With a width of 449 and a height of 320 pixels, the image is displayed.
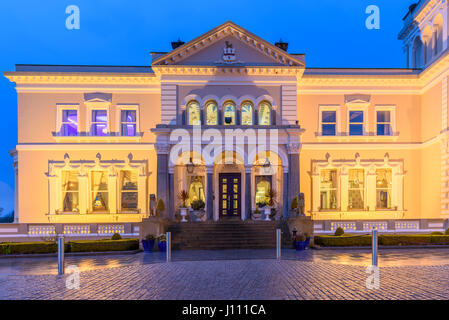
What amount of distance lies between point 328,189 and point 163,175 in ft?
37.6

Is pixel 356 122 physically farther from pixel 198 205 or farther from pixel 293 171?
pixel 198 205

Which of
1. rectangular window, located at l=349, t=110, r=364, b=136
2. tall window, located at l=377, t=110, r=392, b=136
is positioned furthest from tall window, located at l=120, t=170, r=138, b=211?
tall window, located at l=377, t=110, r=392, b=136

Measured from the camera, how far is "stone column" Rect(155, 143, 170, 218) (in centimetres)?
1862

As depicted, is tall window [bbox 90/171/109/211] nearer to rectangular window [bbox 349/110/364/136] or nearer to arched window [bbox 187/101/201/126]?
arched window [bbox 187/101/201/126]

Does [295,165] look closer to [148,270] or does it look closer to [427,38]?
[148,270]

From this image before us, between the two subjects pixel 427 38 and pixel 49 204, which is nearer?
pixel 49 204

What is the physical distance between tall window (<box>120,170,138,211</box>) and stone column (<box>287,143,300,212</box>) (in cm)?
1031

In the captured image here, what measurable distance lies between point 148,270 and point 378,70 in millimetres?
20453

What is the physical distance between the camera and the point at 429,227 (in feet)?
59.3

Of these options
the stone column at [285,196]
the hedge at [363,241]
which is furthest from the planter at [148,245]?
the hedge at [363,241]

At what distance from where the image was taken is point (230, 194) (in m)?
21.4

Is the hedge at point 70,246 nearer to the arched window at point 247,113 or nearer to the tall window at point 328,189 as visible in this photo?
the arched window at point 247,113

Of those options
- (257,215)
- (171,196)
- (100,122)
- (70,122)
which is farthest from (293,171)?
(70,122)
